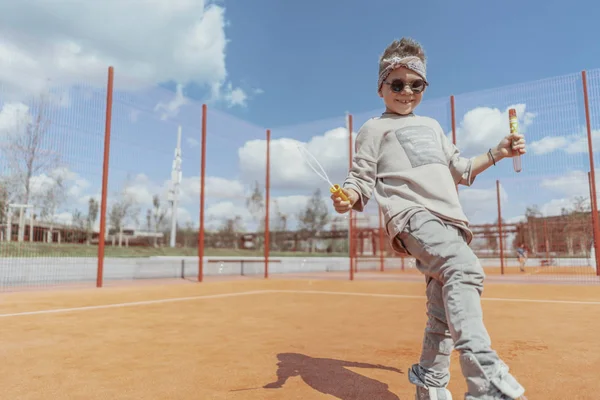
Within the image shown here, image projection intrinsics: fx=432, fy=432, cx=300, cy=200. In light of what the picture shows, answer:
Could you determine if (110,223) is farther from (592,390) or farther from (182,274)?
(592,390)

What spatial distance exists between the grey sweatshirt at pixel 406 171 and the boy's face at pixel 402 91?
0.05 meters

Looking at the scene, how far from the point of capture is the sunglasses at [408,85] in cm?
196

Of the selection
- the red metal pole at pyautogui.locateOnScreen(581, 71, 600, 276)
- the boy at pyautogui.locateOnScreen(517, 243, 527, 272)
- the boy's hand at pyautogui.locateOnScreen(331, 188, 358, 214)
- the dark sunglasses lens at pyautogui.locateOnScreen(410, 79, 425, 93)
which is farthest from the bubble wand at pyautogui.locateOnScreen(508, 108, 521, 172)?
the boy at pyautogui.locateOnScreen(517, 243, 527, 272)

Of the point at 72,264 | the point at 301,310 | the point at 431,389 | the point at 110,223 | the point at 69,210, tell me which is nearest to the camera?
the point at 431,389

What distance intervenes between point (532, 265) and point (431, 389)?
18.1 meters

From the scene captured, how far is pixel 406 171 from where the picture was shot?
1.83 metres

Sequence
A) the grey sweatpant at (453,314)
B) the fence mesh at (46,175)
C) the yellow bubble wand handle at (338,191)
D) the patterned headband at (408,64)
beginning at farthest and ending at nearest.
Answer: the fence mesh at (46,175), the patterned headband at (408,64), the yellow bubble wand handle at (338,191), the grey sweatpant at (453,314)

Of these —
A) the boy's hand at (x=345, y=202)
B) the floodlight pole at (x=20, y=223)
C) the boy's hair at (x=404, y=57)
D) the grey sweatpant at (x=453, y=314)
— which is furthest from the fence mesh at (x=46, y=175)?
the grey sweatpant at (x=453, y=314)

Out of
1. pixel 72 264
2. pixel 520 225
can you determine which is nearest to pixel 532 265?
pixel 520 225

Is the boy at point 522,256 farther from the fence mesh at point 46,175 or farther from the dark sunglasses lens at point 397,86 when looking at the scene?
the dark sunglasses lens at point 397,86

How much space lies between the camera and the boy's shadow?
84.4 inches

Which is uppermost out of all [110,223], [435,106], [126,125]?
[435,106]

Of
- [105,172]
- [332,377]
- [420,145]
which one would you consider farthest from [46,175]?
[420,145]

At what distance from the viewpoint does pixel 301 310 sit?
5.54 metres
